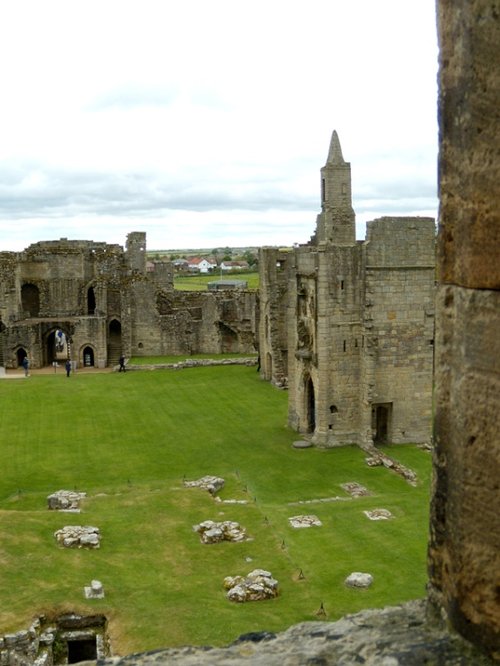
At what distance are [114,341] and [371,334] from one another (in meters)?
26.9

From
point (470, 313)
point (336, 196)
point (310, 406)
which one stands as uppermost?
point (336, 196)

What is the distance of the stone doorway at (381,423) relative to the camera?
25.6 metres

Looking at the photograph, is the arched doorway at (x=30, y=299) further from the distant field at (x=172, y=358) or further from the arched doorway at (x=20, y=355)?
the distant field at (x=172, y=358)

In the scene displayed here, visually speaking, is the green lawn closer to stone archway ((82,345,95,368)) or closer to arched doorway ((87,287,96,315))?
stone archway ((82,345,95,368))

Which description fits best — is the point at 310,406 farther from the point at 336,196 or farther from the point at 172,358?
the point at 172,358

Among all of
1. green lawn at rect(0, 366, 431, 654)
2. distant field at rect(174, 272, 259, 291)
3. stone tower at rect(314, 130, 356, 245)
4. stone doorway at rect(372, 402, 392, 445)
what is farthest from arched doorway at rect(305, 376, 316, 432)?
distant field at rect(174, 272, 259, 291)

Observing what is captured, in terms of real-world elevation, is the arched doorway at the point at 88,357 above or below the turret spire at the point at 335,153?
below

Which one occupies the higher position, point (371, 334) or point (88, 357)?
point (371, 334)

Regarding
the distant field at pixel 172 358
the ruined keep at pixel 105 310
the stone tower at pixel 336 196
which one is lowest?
the distant field at pixel 172 358

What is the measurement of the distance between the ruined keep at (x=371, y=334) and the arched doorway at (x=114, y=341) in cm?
2180

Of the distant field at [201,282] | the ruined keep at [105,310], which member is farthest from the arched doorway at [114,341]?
the distant field at [201,282]

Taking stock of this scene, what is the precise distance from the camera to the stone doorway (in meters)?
25.6

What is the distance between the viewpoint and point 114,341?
4812 centimetres

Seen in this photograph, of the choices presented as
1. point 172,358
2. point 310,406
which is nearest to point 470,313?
point 310,406
